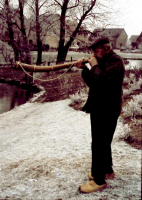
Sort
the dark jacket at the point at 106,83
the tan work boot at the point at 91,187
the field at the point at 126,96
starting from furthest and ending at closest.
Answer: the field at the point at 126,96
the tan work boot at the point at 91,187
the dark jacket at the point at 106,83

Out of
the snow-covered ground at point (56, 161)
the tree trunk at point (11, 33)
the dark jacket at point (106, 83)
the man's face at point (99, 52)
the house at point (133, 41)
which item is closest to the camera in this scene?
the dark jacket at point (106, 83)

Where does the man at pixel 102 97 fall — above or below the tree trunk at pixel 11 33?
below

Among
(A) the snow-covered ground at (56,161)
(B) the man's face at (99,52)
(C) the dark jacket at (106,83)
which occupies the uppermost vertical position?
(B) the man's face at (99,52)

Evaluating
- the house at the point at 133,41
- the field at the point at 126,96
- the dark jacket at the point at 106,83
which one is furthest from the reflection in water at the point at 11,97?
the house at the point at 133,41

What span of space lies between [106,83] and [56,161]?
2236mm

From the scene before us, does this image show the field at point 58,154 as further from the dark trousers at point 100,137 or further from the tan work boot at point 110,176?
the dark trousers at point 100,137

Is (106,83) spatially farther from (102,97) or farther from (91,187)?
(91,187)

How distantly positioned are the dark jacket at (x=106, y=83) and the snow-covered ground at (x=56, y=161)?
1.24 m

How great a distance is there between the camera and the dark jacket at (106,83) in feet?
8.84

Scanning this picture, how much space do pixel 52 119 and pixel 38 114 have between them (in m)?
1.06

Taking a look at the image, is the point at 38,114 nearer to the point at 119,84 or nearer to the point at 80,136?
the point at 80,136

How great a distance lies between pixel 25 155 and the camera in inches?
187

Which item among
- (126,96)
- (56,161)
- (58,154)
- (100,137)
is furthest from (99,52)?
(126,96)

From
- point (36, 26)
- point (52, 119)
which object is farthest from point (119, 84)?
point (36, 26)
